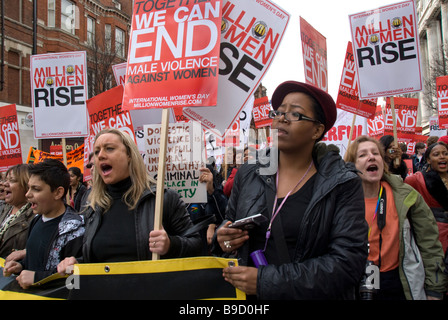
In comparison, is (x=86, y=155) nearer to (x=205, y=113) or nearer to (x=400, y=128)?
(x=205, y=113)

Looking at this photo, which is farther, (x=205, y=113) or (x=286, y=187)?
(x=205, y=113)

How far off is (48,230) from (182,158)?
1733mm

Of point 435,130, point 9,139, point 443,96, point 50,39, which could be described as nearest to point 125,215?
point 9,139

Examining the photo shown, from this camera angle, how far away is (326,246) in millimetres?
1866

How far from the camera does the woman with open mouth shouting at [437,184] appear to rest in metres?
3.89

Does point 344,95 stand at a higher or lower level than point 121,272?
higher

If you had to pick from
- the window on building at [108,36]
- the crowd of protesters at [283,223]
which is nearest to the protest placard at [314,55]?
the crowd of protesters at [283,223]

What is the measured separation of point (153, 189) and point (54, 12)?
81.5ft

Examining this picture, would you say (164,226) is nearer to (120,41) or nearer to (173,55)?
(173,55)

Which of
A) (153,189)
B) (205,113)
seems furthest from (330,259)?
(205,113)

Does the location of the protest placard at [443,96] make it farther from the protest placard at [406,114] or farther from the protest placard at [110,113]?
the protest placard at [110,113]

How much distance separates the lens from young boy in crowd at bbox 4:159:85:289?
8.93 feet

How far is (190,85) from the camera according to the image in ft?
9.60

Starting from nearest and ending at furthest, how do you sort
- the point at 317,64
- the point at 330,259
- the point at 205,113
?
the point at 330,259, the point at 205,113, the point at 317,64
